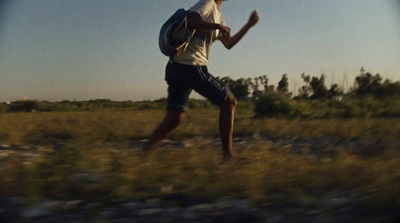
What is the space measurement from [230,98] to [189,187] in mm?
1286

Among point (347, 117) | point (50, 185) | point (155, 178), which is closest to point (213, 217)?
point (155, 178)

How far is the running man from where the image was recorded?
384 cm

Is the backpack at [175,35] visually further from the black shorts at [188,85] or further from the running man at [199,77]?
the black shorts at [188,85]

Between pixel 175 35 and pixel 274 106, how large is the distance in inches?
274

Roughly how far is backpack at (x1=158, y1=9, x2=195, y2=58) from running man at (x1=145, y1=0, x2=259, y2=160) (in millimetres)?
71

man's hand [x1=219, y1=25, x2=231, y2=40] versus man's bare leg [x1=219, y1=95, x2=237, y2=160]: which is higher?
man's hand [x1=219, y1=25, x2=231, y2=40]

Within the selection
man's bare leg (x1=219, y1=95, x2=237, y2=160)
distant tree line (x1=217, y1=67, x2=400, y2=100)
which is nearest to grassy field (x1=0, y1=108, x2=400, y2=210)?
man's bare leg (x1=219, y1=95, x2=237, y2=160)

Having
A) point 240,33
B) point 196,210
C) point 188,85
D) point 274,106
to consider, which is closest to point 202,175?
point 196,210

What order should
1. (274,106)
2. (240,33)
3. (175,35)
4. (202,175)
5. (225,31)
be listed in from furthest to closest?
(274,106)
(240,33)
(225,31)
(175,35)
(202,175)

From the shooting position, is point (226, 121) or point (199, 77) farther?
point (226, 121)

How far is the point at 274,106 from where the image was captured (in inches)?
405

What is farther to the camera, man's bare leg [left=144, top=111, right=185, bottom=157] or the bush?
the bush

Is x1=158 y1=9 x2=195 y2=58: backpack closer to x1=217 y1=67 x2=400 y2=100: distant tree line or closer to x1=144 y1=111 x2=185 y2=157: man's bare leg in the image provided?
x1=144 y1=111 x2=185 y2=157: man's bare leg

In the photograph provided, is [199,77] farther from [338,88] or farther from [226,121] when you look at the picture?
[338,88]
